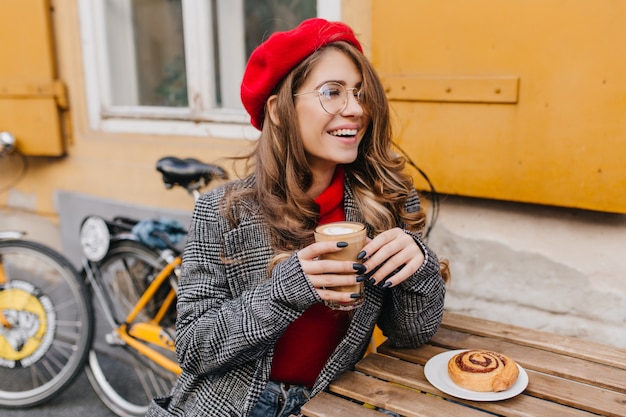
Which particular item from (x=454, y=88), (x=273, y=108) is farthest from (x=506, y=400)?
Answer: (x=454, y=88)

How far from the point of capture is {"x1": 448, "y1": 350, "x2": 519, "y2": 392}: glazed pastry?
1.38m

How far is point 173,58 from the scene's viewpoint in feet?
12.5

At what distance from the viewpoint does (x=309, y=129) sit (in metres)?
1.65

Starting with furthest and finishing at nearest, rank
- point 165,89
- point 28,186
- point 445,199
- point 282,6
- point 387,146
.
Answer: point 28,186, point 165,89, point 282,6, point 445,199, point 387,146

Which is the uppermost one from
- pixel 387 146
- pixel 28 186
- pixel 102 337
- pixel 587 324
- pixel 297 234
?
pixel 387 146

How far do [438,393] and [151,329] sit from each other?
1855 millimetres

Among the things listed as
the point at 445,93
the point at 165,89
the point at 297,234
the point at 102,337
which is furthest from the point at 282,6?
the point at 102,337

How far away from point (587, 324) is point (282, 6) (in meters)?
2.25

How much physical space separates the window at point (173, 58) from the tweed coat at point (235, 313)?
178 centimetres

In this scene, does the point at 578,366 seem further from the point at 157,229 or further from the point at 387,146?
the point at 157,229

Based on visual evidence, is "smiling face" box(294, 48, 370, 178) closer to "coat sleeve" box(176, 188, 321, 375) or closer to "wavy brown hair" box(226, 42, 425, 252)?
"wavy brown hair" box(226, 42, 425, 252)

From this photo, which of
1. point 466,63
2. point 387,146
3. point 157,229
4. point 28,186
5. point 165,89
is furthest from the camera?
point 28,186

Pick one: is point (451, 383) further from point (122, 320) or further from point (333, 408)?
point (122, 320)

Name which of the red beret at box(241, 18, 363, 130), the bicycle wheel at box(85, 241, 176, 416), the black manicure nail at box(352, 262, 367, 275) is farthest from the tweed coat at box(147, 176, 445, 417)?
the bicycle wheel at box(85, 241, 176, 416)
